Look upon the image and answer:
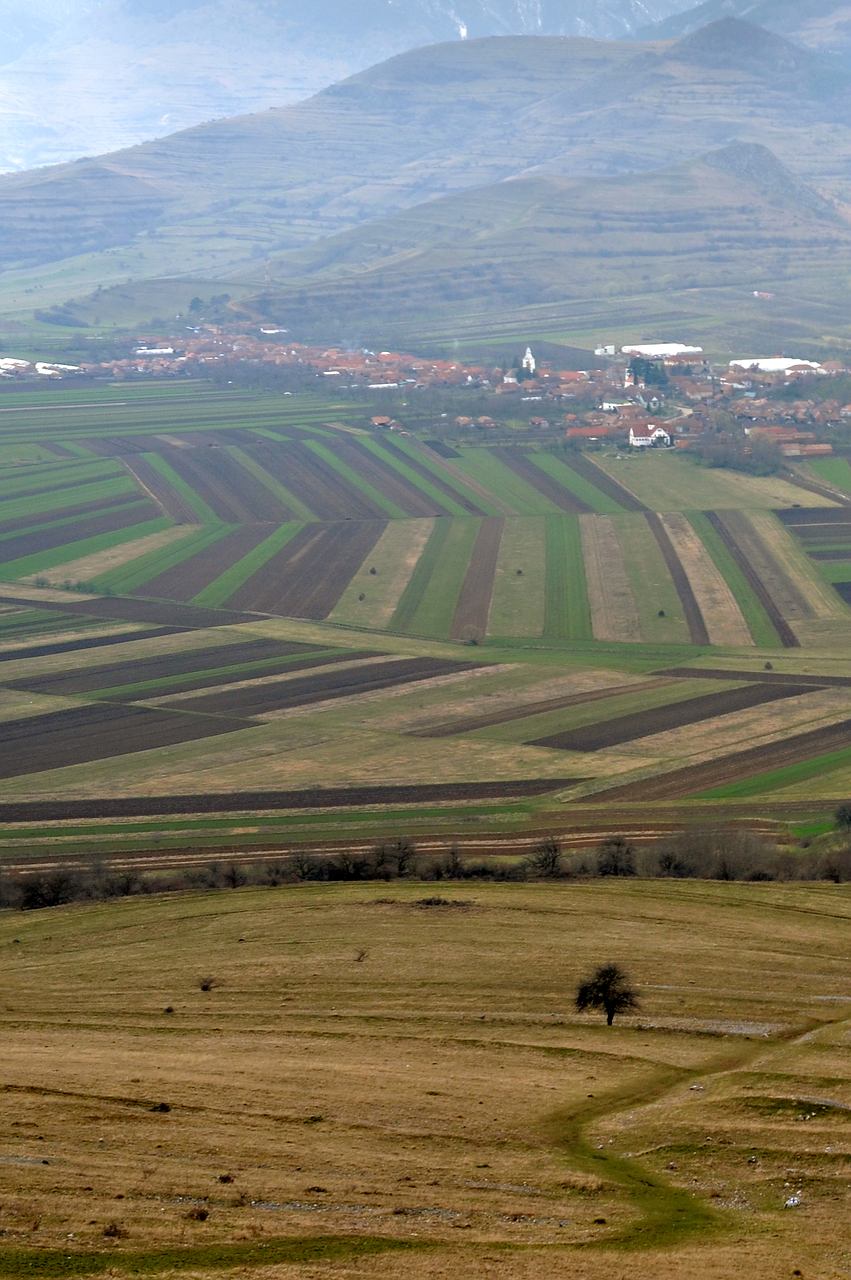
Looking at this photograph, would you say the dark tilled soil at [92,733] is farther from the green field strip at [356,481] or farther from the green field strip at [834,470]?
the green field strip at [834,470]

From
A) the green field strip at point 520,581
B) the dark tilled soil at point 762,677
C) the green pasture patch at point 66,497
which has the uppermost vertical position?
the green pasture patch at point 66,497

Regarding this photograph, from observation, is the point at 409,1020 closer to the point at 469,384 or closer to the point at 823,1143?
the point at 823,1143

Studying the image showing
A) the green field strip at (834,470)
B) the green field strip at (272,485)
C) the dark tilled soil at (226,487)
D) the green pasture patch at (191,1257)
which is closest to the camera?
the green pasture patch at (191,1257)

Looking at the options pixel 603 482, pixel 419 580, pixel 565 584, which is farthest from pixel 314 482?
pixel 565 584

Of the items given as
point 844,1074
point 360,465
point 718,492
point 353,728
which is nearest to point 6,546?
point 360,465

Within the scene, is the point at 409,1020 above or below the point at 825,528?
below

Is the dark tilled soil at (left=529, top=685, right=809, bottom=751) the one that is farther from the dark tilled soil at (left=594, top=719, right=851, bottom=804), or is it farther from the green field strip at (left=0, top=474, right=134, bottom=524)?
the green field strip at (left=0, top=474, right=134, bottom=524)

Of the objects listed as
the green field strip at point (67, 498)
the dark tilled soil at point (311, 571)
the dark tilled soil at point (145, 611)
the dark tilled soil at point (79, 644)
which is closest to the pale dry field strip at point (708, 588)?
the dark tilled soil at point (311, 571)

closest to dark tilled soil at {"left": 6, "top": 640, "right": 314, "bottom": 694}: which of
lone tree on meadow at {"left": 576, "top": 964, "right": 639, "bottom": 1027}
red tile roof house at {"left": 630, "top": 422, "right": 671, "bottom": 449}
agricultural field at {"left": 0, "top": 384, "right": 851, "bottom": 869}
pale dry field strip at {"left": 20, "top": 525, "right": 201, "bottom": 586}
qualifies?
agricultural field at {"left": 0, "top": 384, "right": 851, "bottom": 869}
